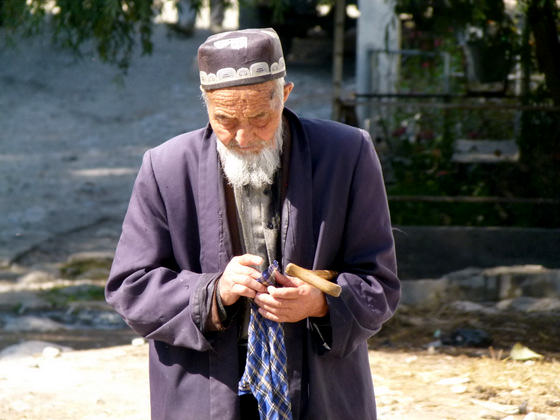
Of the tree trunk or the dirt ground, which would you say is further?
the tree trunk

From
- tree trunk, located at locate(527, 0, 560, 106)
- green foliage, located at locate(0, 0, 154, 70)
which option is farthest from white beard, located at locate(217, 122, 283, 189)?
tree trunk, located at locate(527, 0, 560, 106)

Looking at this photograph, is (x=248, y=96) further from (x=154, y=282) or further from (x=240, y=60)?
(x=154, y=282)

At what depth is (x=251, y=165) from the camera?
83.7 inches

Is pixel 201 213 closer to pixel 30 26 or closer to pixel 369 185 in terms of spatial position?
pixel 369 185

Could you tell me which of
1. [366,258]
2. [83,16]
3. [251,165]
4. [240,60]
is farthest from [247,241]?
[83,16]

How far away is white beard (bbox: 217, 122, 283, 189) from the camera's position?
212 centimetres

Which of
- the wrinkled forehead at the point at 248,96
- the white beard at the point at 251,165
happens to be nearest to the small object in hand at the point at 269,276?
the white beard at the point at 251,165

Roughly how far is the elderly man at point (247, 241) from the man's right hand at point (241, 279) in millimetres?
17

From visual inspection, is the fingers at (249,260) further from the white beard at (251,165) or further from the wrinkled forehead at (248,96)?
the wrinkled forehead at (248,96)

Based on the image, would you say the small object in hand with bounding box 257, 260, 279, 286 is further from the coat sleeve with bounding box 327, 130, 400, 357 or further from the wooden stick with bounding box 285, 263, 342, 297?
the coat sleeve with bounding box 327, 130, 400, 357

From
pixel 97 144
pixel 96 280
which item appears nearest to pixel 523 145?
pixel 96 280

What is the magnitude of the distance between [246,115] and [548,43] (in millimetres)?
5156

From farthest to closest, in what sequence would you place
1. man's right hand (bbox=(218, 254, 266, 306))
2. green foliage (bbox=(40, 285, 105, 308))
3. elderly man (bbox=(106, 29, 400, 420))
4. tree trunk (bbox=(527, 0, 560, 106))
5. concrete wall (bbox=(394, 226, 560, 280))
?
tree trunk (bbox=(527, 0, 560, 106)), concrete wall (bbox=(394, 226, 560, 280)), green foliage (bbox=(40, 285, 105, 308)), elderly man (bbox=(106, 29, 400, 420)), man's right hand (bbox=(218, 254, 266, 306))

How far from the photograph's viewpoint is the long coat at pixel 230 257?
2098 millimetres
